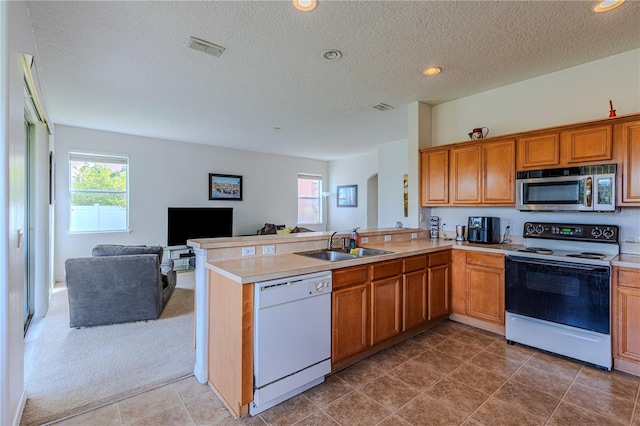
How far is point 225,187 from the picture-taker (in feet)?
22.9

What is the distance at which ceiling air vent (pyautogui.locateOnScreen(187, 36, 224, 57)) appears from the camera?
2.53m

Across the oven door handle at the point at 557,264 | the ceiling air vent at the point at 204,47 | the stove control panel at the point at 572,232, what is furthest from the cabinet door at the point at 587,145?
the ceiling air vent at the point at 204,47

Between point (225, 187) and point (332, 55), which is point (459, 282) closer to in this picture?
point (332, 55)

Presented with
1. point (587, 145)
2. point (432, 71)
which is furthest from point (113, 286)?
point (587, 145)

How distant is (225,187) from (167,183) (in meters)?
1.19

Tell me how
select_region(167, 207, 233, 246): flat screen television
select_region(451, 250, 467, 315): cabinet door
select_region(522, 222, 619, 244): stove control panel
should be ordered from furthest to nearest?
select_region(167, 207, 233, 246): flat screen television < select_region(451, 250, 467, 315): cabinet door < select_region(522, 222, 619, 244): stove control panel

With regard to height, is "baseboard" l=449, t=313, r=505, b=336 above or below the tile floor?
above

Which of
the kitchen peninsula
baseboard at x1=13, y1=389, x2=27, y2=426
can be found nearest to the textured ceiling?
the kitchen peninsula

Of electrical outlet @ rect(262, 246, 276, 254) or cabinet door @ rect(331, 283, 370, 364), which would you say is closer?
cabinet door @ rect(331, 283, 370, 364)

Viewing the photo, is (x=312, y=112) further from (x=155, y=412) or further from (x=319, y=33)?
(x=155, y=412)

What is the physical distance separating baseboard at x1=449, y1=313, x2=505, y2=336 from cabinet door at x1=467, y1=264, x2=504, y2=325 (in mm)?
51

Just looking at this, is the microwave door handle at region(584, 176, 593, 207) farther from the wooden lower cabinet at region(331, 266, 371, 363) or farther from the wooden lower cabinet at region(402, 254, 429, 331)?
the wooden lower cabinet at region(331, 266, 371, 363)

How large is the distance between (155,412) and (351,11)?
2.96 metres

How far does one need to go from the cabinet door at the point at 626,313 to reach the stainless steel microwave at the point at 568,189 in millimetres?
569
